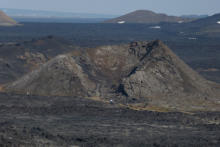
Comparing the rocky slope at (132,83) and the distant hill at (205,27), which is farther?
the distant hill at (205,27)

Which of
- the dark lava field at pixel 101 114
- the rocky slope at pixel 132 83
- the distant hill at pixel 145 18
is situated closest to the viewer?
the dark lava field at pixel 101 114

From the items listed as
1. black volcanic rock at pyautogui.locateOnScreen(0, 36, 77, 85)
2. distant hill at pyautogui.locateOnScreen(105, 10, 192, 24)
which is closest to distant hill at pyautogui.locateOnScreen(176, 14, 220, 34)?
distant hill at pyautogui.locateOnScreen(105, 10, 192, 24)

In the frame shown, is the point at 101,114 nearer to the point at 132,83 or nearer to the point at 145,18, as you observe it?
the point at 132,83

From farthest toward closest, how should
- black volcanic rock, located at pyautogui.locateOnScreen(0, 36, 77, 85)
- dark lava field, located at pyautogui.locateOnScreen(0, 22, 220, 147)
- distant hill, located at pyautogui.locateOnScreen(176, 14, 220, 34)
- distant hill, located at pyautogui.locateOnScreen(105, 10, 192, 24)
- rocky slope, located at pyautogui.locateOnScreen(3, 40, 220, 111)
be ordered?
1. distant hill, located at pyautogui.locateOnScreen(105, 10, 192, 24)
2. distant hill, located at pyautogui.locateOnScreen(176, 14, 220, 34)
3. black volcanic rock, located at pyautogui.locateOnScreen(0, 36, 77, 85)
4. rocky slope, located at pyautogui.locateOnScreen(3, 40, 220, 111)
5. dark lava field, located at pyautogui.locateOnScreen(0, 22, 220, 147)

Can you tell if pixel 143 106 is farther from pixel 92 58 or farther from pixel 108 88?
pixel 92 58

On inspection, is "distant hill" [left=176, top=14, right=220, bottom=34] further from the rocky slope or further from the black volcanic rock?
the rocky slope

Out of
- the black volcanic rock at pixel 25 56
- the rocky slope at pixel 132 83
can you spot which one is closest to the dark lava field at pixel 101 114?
the rocky slope at pixel 132 83

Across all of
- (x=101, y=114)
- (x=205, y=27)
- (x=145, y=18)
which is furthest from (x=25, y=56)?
(x=145, y=18)

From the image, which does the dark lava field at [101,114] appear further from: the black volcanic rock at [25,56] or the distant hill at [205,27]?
the distant hill at [205,27]
